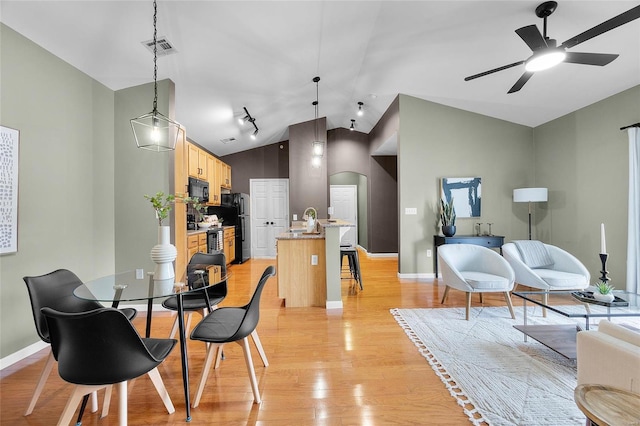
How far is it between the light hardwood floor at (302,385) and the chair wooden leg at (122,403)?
1.35ft

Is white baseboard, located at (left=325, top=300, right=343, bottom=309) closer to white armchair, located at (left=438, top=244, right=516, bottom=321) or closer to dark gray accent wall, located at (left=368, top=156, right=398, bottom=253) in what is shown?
white armchair, located at (left=438, top=244, right=516, bottom=321)

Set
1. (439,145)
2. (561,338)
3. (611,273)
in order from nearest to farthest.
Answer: (561,338), (611,273), (439,145)

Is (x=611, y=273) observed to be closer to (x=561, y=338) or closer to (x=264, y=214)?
(x=561, y=338)

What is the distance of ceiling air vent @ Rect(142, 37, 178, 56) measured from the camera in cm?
282

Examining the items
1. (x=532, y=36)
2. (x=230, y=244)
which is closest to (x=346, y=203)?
(x=230, y=244)

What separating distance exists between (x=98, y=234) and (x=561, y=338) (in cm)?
460

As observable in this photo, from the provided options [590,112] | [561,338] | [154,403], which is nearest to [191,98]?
[154,403]

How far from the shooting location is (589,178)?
4.16 metres

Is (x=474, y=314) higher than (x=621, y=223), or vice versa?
(x=621, y=223)

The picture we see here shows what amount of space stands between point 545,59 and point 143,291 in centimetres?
362

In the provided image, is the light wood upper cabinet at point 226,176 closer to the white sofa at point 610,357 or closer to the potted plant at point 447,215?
the potted plant at point 447,215

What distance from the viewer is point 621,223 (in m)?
3.70

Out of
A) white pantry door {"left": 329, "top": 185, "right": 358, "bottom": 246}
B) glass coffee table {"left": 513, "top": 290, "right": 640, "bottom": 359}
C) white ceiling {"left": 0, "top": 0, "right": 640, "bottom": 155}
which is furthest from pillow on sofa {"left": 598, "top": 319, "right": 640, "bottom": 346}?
white pantry door {"left": 329, "top": 185, "right": 358, "bottom": 246}

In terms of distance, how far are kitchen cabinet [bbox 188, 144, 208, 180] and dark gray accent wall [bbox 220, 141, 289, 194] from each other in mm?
1830
